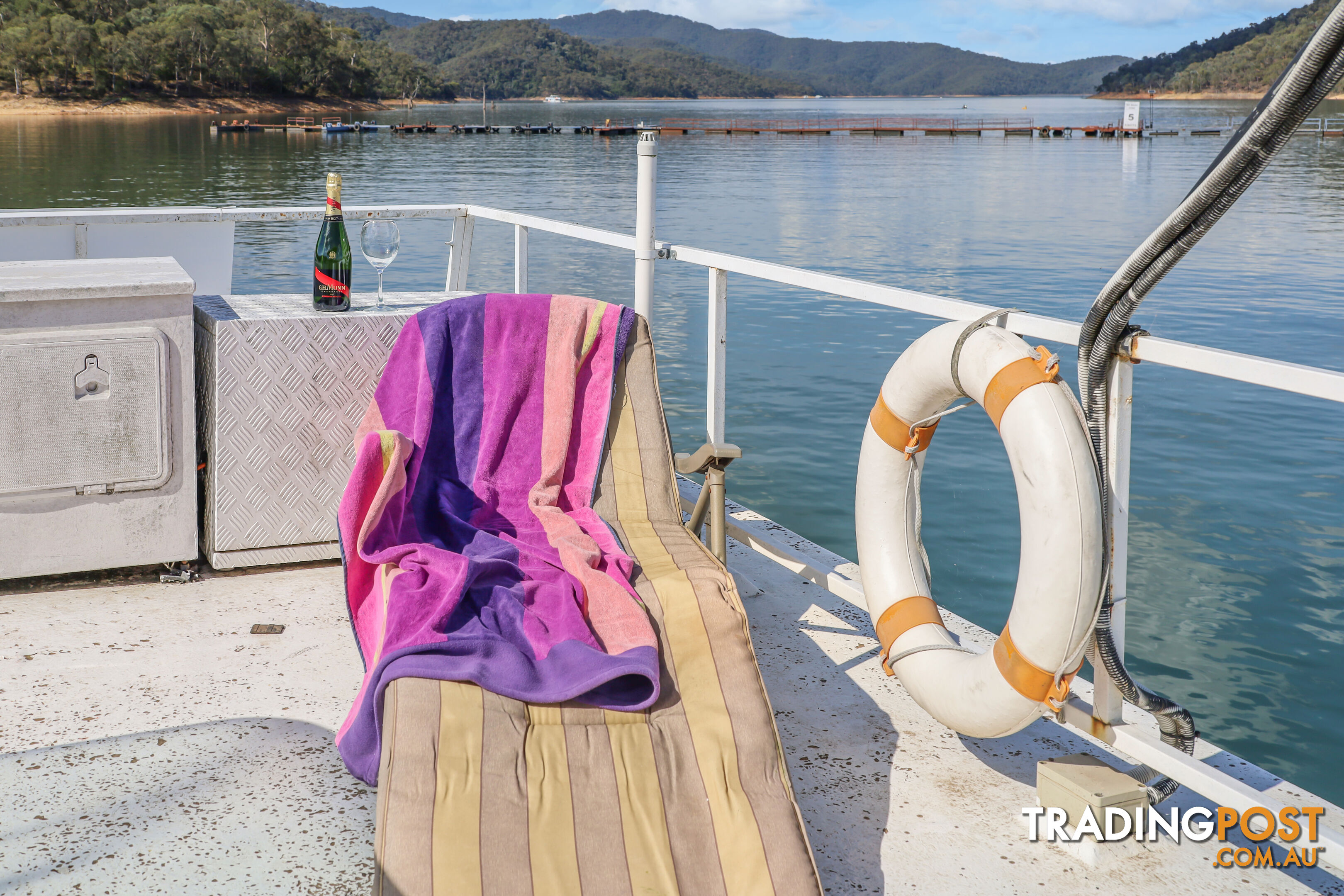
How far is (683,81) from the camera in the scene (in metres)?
142

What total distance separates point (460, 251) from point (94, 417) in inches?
64.0

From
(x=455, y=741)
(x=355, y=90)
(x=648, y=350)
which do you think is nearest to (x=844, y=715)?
(x=455, y=741)

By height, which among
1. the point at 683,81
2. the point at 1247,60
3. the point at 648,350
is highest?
the point at 683,81

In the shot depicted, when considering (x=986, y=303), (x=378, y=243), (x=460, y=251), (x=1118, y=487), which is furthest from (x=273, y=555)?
(x=986, y=303)

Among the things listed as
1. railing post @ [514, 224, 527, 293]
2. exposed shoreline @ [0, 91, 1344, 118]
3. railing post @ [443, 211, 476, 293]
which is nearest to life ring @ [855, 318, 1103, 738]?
railing post @ [514, 224, 527, 293]

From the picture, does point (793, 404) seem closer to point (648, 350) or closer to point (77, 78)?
point (648, 350)

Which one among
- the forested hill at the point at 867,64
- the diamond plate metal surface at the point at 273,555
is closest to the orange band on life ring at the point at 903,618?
the diamond plate metal surface at the point at 273,555

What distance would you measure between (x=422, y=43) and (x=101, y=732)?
131868 mm

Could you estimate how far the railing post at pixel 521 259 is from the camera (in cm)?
323

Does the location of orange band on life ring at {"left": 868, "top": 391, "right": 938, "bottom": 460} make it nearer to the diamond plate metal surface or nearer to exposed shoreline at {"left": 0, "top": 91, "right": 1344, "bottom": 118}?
the diamond plate metal surface

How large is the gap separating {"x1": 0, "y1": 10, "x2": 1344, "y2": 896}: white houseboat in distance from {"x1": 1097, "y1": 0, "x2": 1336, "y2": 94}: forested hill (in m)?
0.11

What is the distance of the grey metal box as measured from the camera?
2412 mm

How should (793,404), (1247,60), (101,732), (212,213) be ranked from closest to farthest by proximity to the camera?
(101,732)
(1247,60)
(212,213)
(793,404)

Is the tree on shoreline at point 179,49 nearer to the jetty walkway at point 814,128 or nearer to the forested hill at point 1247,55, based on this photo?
the jetty walkway at point 814,128
